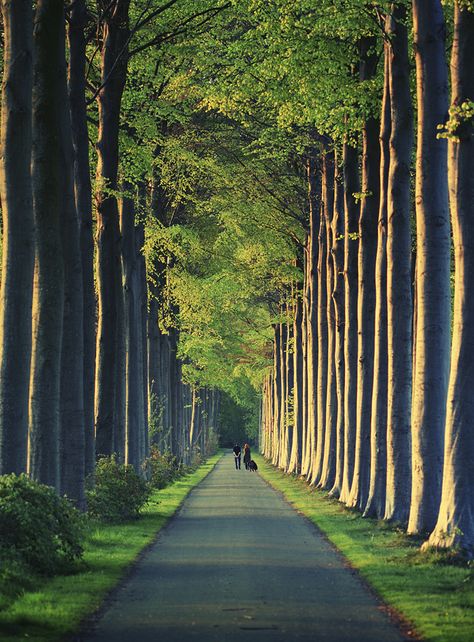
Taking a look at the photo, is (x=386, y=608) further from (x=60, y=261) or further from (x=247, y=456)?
(x=247, y=456)

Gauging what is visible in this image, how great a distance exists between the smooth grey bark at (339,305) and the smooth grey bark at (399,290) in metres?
11.1

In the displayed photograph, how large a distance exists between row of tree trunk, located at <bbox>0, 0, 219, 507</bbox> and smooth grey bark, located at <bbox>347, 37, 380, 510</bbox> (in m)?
6.20

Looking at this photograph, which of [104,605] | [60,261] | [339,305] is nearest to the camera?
[104,605]

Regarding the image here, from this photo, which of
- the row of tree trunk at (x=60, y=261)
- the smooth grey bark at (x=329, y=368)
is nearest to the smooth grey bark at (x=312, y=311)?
the smooth grey bark at (x=329, y=368)

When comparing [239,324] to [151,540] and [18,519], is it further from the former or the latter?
[18,519]

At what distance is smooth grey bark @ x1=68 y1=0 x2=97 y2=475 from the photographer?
85.0ft

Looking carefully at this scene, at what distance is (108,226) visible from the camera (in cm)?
3008

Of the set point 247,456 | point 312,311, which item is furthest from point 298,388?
point 247,456

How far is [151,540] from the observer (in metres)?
24.2

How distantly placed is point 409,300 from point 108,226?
804 cm

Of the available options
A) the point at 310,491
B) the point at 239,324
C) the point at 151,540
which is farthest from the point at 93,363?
the point at 239,324

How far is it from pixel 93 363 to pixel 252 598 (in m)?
13.5

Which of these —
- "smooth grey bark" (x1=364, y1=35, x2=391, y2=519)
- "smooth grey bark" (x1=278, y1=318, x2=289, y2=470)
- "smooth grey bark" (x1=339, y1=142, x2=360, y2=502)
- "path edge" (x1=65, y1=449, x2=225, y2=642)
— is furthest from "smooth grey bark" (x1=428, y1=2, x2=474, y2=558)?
"smooth grey bark" (x1=278, y1=318, x2=289, y2=470)

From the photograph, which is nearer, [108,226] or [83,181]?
[83,181]
